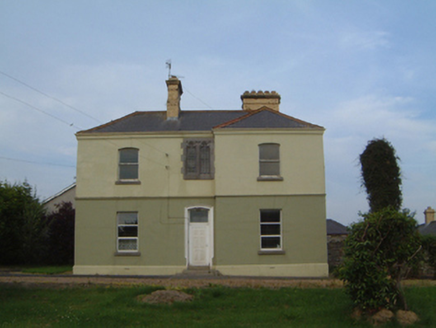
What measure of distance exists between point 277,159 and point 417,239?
11.4m

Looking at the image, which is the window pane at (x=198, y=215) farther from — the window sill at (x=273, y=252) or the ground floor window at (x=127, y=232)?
the window sill at (x=273, y=252)

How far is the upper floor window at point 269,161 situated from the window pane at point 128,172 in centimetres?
600

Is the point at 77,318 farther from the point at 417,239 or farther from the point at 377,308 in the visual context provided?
the point at 417,239

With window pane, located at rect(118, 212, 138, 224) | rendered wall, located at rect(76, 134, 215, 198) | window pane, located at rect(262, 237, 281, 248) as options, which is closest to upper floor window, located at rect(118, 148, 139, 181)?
rendered wall, located at rect(76, 134, 215, 198)

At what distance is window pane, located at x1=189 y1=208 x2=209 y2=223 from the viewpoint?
2366 cm

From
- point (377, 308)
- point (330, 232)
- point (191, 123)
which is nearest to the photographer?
point (377, 308)

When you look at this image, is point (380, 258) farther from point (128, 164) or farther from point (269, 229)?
point (128, 164)

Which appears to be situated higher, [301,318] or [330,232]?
[330,232]

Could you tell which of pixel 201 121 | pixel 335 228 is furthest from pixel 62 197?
pixel 335 228

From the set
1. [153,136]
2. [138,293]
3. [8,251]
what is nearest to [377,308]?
[138,293]

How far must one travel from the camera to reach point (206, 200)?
931 inches

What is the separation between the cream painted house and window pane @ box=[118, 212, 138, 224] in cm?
5

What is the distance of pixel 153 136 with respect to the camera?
950 inches

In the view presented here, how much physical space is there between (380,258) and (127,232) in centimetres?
1395
